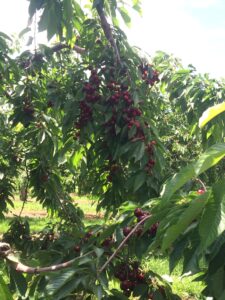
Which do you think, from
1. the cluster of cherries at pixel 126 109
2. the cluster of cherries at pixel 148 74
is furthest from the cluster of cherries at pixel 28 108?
the cluster of cherries at pixel 148 74

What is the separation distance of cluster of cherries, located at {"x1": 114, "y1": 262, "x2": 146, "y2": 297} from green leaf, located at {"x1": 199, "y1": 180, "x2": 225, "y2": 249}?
0.75m

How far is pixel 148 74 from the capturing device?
270 centimetres

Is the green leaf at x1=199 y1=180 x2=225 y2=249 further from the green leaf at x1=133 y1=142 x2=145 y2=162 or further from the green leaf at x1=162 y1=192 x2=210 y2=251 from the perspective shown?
the green leaf at x1=133 y1=142 x2=145 y2=162

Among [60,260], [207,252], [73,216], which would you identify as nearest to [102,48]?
[73,216]

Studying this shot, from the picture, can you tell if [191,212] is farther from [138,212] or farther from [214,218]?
[138,212]

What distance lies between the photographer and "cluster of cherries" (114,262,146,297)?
5.10 feet

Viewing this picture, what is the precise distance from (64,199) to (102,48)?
4.22 feet

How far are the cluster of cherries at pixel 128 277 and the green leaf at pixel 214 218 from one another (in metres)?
0.75

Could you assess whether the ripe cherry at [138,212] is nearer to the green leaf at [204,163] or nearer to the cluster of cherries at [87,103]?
the green leaf at [204,163]

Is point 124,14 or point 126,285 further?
point 124,14

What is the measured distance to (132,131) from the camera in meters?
2.20

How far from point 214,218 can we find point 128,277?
811mm

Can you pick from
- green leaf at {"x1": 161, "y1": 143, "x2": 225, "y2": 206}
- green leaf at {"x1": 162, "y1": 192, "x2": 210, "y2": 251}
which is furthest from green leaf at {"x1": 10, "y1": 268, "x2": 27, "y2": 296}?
green leaf at {"x1": 161, "y1": 143, "x2": 225, "y2": 206}

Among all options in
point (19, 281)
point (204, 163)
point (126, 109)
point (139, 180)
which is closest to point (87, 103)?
point (126, 109)
